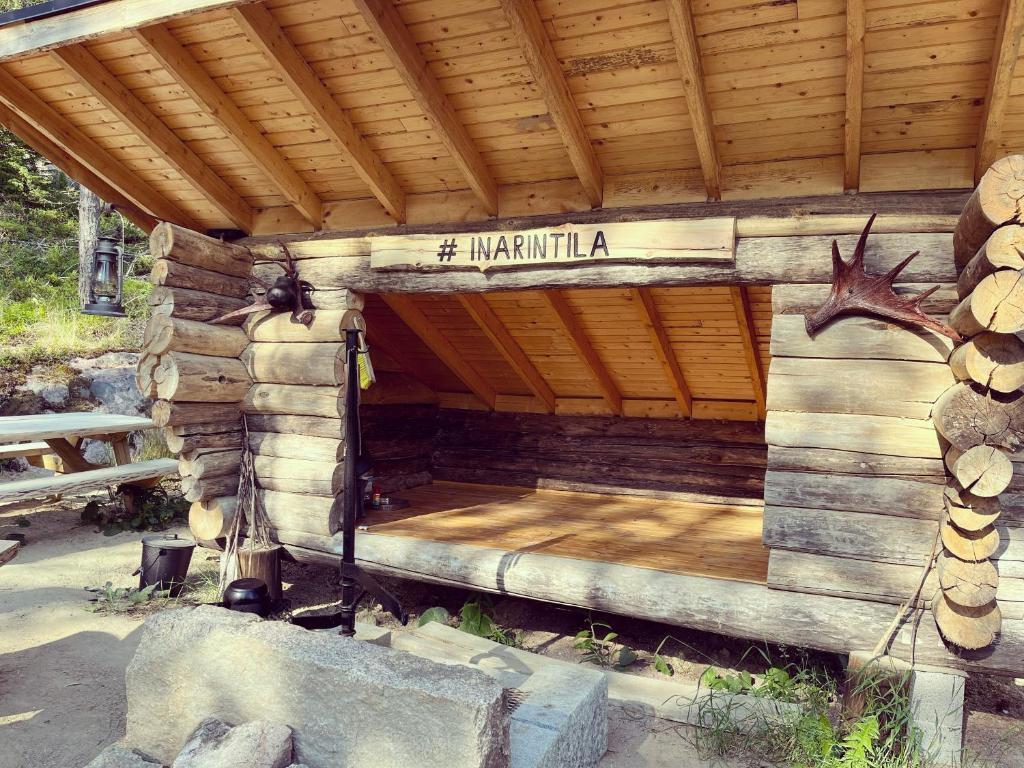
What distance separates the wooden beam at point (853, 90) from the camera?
3.20 metres

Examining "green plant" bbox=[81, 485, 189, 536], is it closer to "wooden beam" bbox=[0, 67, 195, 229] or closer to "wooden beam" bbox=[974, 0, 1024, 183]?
"wooden beam" bbox=[0, 67, 195, 229]

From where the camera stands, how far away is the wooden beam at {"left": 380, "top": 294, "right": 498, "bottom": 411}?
673cm

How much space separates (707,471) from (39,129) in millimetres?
6732

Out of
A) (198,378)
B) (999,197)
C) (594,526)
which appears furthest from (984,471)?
(198,378)

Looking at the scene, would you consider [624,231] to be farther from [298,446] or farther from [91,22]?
[91,22]

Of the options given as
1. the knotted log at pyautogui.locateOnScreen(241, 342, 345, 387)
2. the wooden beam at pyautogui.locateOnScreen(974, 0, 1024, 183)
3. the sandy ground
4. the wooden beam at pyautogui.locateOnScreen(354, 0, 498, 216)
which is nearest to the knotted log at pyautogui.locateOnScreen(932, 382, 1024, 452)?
the wooden beam at pyautogui.locateOnScreen(974, 0, 1024, 183)

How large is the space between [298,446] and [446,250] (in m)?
2.07

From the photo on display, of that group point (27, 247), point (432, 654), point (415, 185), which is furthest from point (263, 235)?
point (27, 247)

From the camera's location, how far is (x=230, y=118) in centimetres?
473

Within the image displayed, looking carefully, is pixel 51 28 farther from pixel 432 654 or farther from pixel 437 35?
pixel 432 654

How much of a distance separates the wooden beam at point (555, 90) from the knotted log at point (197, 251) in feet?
9.92

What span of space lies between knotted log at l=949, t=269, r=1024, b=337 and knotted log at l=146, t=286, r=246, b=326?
5.18 metres

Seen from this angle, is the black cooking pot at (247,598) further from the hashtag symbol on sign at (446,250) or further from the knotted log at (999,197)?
the knotted log at (999,197)

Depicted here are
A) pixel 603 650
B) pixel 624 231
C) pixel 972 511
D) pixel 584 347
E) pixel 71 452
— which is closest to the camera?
pixel 972 511
